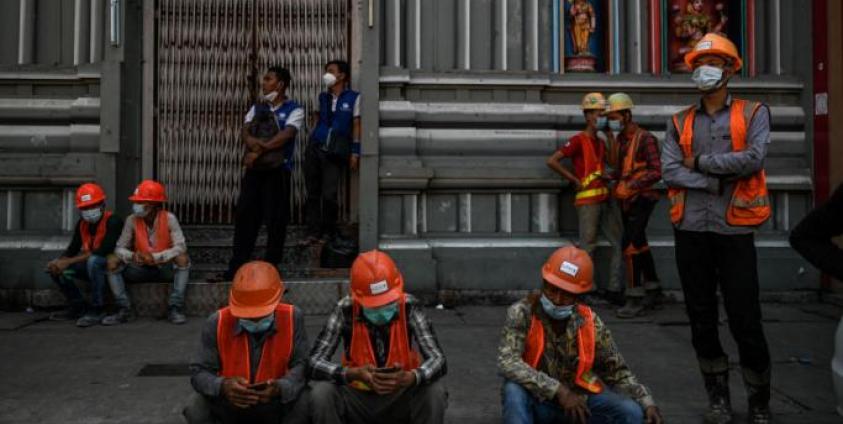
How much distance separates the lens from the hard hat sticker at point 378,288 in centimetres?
425

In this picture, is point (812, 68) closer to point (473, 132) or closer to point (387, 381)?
point (473, 132)

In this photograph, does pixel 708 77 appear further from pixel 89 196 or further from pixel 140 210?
pixel 89 196

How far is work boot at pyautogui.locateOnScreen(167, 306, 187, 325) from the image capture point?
24.8 ft

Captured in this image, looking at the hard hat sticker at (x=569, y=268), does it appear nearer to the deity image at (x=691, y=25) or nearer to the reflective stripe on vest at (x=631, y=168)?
the reflective stripe on vest at (x=631, y=168)

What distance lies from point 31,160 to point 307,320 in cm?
338

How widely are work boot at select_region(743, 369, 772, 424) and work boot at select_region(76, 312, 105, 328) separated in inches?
219

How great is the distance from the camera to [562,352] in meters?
4.37

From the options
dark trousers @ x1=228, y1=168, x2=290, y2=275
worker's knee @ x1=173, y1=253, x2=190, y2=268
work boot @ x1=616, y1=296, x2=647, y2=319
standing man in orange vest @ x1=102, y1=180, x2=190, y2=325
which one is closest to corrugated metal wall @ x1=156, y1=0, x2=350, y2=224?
dark trousers @ x1=228, y1=168, x2=290, y2=275

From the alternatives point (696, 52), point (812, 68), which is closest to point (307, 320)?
point (696, 52)

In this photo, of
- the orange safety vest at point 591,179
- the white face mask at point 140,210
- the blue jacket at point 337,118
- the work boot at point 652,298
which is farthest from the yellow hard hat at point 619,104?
the white face mask at point 140,210

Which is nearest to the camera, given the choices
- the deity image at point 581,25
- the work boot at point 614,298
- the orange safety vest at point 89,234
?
the orange safety vest at point 89,234

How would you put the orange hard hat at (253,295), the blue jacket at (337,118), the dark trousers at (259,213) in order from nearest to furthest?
the orange hard hat at (253,295), the dark trousers at (259,213), the blue jacket at (337,118)

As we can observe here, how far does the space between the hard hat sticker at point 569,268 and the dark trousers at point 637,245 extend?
3.63 m

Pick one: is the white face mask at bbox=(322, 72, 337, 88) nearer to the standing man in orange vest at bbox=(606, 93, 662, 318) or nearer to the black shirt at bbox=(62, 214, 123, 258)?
the black shirt at bbox=(62, 214, 123, 258)
